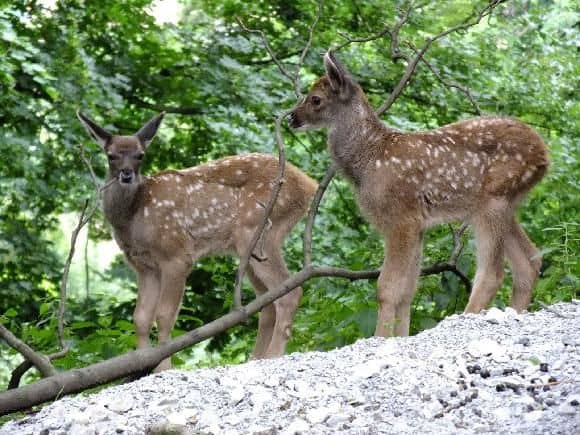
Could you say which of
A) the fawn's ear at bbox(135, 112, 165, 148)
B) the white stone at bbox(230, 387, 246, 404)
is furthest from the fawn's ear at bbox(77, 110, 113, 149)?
the white stone at bbox(230, 387, 246, 404)

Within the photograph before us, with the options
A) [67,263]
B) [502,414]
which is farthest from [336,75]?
[502,414]

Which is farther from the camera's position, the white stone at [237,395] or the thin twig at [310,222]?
the thin twig at [310,222]

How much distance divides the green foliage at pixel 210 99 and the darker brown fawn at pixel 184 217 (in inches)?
62.5

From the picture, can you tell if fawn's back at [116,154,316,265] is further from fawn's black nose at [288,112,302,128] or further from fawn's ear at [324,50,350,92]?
fawn's ear at [324,50,350,92]

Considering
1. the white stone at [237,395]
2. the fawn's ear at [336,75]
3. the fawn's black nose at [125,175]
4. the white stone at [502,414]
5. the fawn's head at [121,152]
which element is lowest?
the white stone at [237,395]

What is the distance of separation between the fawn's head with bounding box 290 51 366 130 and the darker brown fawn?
591mm

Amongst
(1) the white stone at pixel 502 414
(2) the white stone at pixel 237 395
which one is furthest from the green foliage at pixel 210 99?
(1) the white stone at pixel 502 414

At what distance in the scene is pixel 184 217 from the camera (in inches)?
391

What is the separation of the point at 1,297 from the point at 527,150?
6985mm

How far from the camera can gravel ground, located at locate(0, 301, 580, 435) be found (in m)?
5.51

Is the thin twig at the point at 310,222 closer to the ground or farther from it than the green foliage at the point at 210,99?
closer to the ground

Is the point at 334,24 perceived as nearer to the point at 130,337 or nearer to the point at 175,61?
the point at 175,61

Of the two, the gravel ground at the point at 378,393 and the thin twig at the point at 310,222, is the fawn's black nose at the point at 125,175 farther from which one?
the gravel ground at the point at 378,393

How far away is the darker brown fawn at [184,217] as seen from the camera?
955cm
